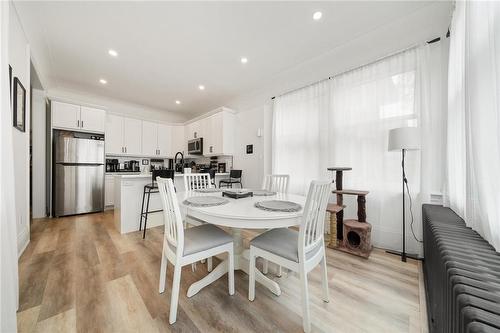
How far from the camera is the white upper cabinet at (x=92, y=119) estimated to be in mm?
3832

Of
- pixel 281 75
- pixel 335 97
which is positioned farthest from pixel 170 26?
pixel 335 97

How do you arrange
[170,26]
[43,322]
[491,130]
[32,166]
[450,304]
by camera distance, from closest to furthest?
1. [450,304]
2. [491,130]
3. [43,322]
4. [170,26]
5. [32,166]

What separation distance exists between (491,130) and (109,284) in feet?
9.14

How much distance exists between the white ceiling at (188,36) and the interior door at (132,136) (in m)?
1.12

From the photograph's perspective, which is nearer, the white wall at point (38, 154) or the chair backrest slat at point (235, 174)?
the white wall at point (38, 154)

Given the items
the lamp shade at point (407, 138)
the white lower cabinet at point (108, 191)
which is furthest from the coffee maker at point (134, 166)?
the lamp shade at point (407, 138)

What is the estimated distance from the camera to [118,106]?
4711mm

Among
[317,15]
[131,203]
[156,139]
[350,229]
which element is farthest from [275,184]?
[156,139]

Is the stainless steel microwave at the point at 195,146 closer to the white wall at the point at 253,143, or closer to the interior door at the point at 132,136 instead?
the white wall at the point at 253,143

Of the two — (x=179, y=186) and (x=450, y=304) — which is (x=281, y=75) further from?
(x=450, y=304)

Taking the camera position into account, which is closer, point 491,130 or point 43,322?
point 491,130

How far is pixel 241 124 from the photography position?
433 cm

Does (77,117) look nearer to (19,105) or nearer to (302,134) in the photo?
(19,105)

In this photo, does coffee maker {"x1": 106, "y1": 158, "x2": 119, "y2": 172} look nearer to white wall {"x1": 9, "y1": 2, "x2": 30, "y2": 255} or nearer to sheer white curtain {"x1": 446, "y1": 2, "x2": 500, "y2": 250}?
white wall {"x1": 9, "y1": 2, "x2": 30, "y2": 255}
